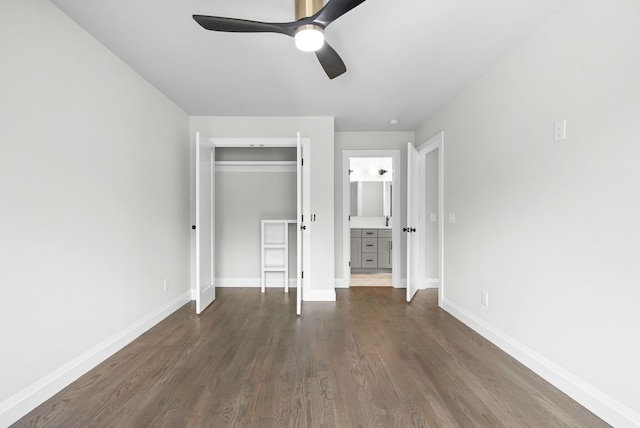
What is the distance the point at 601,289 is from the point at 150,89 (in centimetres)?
378

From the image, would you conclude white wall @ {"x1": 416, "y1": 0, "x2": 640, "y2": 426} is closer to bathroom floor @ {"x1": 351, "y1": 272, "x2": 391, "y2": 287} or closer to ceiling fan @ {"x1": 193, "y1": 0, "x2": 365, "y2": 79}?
ceiling fan @ {"x1": 193, "y1": 0, "x2": 365, "y2": 79}

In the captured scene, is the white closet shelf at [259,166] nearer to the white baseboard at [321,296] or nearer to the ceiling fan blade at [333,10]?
the white baseboard at [321,296]

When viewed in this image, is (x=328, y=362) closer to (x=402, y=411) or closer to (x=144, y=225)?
(x=402, y=411)

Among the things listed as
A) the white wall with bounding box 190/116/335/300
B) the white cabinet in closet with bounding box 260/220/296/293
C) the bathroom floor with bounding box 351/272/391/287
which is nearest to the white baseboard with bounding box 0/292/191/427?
the white wall with bounding box 190/116/335/300

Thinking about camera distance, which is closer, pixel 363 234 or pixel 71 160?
pixel 71 160

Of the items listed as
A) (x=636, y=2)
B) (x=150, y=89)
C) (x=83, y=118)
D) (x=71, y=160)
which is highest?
(x=150, y=89)

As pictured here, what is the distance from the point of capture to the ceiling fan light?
1.54m

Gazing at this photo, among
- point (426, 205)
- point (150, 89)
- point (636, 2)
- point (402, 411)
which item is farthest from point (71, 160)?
point (426, 205)

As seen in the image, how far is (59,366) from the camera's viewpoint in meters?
1.78

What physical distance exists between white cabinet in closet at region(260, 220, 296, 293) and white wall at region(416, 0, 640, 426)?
2380 millimetres

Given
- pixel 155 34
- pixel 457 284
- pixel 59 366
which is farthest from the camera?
pixel 457 284

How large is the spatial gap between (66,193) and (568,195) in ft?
10.4

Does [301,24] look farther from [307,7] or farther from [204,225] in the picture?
[204,225]

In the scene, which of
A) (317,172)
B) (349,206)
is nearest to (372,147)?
(349,206)
